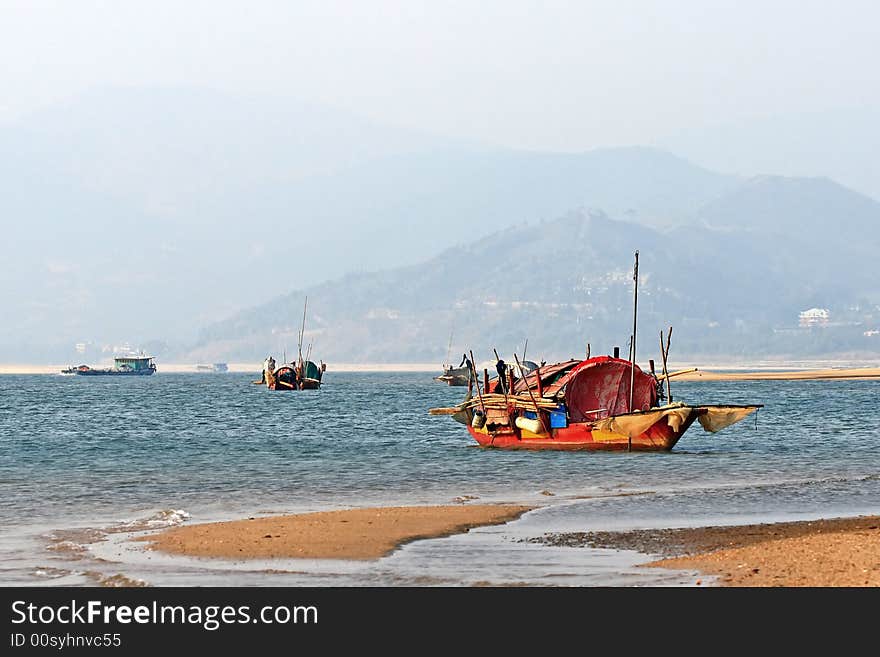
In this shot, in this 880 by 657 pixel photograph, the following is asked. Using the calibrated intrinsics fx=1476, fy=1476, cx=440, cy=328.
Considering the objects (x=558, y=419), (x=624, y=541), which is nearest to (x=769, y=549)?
(x=624, y=541)

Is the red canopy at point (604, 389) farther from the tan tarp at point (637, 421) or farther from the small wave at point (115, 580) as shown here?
the small wave at point (115, 580)

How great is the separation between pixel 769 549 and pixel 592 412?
36633 mm

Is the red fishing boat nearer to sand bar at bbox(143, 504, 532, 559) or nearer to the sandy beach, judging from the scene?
sand bar at bbox(143, 504, 532, 559)

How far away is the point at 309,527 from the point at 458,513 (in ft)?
17.7

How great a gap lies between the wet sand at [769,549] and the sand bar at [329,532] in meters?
3.78

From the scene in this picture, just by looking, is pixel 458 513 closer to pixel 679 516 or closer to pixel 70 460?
pixel 679 516

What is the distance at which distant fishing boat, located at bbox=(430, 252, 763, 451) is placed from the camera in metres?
64.6

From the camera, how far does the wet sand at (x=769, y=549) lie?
26422mm

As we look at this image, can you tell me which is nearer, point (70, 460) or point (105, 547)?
point (105, 547)

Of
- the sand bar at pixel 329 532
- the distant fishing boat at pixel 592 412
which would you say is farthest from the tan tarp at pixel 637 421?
the sand bar at pixel 329 532

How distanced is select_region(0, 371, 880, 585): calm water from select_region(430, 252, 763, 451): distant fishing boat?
1150mm

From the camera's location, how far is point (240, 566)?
1211 inches

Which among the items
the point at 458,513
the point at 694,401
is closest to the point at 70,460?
the point at 458,513
